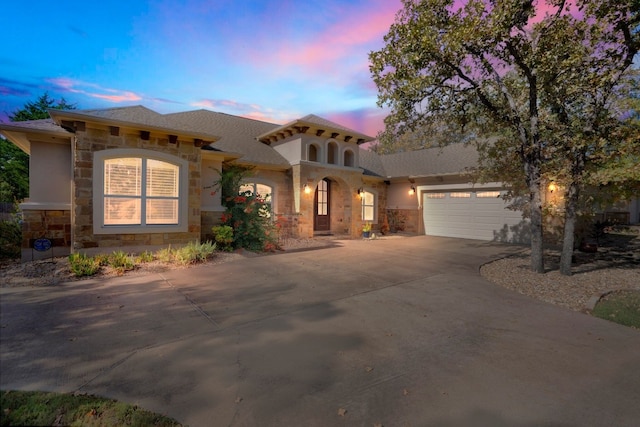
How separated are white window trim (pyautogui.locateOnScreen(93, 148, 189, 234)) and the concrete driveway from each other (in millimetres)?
2187

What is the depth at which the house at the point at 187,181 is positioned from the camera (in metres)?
7.08

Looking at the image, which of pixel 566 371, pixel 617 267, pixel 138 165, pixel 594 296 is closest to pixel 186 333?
pixel 566 371

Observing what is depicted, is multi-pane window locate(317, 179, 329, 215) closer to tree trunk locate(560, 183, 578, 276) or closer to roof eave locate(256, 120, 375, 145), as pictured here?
roof eave locate(256, 120, 375, 145)

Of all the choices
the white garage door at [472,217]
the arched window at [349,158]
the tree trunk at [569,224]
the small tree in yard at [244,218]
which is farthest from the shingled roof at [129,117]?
the white garage door at [472,217]

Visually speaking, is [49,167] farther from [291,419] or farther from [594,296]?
[594,296]

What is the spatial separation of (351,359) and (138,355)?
87.5 inches

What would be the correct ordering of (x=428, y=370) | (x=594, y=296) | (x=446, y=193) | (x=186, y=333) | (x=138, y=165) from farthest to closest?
(x=446, y=193), (x=138, y=165), (x=594, y=296), (x=186, y=333), (x=428, y=370)

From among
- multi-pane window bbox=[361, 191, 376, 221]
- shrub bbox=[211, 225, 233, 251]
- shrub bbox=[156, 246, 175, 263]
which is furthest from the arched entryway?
shrub bbox=[156, 246, 175, 263]

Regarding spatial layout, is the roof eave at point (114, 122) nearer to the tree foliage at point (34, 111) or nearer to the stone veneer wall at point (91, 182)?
the stone veneer wall at point (91, 182)

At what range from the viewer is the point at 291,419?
2.19 m

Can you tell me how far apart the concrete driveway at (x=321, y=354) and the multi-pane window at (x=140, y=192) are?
2.59m

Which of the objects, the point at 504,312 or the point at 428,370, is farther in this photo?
the point at 504,312

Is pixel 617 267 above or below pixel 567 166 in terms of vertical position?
below

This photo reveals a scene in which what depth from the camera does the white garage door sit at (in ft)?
41.0
